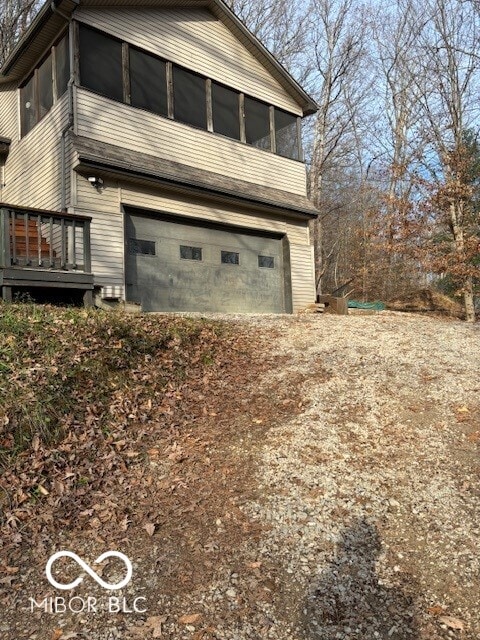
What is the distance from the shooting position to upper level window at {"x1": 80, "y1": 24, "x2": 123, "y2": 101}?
995 centimetres

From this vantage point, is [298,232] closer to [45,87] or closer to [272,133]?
[272,133]

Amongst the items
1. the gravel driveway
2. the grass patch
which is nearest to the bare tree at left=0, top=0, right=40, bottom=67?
the grass patch

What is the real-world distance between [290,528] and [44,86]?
1111 centimetres

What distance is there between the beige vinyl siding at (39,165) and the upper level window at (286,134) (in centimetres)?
620

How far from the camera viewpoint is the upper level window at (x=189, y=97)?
11664 millimetres

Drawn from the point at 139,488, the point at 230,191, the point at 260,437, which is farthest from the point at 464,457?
the point at 230,191

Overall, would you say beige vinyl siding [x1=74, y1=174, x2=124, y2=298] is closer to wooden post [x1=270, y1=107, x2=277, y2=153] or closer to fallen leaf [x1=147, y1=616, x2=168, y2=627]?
wooden post [x1=270, y1=107, x2=277, y2=153]

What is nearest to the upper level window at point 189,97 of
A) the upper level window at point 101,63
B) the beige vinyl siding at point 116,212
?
the upper level window at point 101,63

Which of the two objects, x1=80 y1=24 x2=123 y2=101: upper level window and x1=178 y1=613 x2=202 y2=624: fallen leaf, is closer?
x1=178 y1=613 x2=202 y2=624: fallen leaf

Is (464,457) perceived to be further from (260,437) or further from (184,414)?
(184,414)

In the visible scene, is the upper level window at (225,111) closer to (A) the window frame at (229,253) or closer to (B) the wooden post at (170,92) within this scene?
(B) the wooden post at (170,92)

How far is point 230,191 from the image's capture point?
1164 cm

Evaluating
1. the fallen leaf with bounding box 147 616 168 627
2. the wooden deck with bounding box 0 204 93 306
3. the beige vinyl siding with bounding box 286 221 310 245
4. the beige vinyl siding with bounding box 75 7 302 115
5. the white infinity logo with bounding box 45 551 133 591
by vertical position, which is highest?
the beige vinyl siding with bounding box 75 7 302 115

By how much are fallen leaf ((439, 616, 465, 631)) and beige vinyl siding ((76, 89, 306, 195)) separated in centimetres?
969
